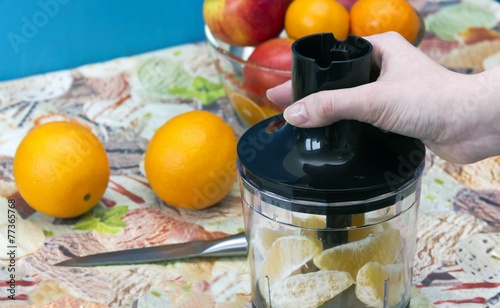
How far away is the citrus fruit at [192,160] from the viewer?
0.80 m

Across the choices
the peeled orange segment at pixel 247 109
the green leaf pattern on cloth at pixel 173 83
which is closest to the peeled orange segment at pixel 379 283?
the peeled orange segment at pixel 247 109

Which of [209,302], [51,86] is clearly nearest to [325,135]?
[209,302]

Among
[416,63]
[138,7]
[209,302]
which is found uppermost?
[416,63]

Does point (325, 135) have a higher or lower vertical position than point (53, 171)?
higher

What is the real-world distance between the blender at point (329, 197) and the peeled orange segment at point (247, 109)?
293mm

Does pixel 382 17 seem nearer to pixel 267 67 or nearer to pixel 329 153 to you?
pixel 267 67

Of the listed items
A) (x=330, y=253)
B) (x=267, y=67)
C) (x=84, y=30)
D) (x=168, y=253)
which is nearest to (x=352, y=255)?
(x=330, y=253)

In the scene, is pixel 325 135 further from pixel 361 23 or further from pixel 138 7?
pixel 138 7

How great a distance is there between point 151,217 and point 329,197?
349mm

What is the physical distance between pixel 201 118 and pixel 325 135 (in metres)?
0.27

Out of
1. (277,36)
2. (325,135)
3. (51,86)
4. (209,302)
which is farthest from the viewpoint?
(51,86)

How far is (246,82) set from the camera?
0.93 meters

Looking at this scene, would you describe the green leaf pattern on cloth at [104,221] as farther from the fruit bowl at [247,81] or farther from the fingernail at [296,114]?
the fingernail at [296,114]

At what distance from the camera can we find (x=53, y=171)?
78 cm
